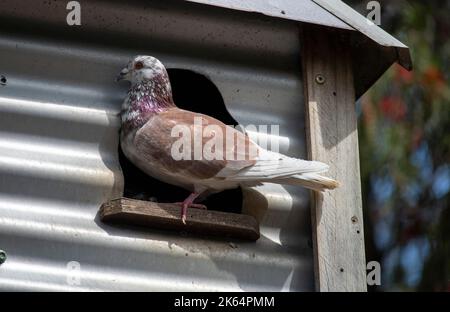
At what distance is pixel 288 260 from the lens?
5465 millimetres

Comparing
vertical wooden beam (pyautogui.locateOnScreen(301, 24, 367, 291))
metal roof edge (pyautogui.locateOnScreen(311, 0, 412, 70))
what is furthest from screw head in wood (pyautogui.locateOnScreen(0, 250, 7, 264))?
metal roof edge (pyautogui.locateOnScreen(311, 0, 412, 70))

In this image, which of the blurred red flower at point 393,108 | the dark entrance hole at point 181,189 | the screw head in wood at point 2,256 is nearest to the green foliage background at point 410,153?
the blurred red flower at point 393,108

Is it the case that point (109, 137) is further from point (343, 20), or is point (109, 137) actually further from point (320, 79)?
point (343, 20)

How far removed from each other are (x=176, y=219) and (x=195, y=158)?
10.6 inches

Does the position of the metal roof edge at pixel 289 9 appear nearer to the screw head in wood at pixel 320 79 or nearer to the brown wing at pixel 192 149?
the screw head in wood at pixel 320 79

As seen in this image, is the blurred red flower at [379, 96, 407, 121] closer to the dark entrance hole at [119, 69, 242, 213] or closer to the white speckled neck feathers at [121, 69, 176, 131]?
the dark entrance hole at [119, 69, 242, 213]

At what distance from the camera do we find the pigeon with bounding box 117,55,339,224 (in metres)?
5.43

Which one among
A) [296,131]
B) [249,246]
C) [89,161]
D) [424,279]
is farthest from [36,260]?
[424,279]

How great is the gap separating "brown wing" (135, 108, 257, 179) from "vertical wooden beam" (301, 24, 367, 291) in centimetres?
33

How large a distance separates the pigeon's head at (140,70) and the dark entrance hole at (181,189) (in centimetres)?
22

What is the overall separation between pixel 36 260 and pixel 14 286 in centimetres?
15

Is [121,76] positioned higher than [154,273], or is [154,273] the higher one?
[121,76]

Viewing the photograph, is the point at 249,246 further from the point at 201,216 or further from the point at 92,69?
the point at 92,69

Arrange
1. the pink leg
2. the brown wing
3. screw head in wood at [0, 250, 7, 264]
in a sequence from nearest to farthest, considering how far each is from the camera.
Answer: screw head in wood at [0, 250, 7, 264]
the pink leg
the brown wing
